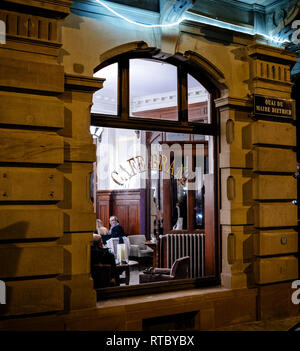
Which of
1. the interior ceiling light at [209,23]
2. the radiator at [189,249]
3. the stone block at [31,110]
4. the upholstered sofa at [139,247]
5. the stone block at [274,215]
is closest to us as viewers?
the stone block at [31,110]

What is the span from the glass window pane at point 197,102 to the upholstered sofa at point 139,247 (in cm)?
416

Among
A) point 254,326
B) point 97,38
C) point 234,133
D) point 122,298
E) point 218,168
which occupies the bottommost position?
point 254,326

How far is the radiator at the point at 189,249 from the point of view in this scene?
7906mm

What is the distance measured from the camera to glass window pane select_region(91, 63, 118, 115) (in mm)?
6632

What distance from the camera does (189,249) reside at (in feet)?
28.5

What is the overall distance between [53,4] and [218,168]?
3624mm

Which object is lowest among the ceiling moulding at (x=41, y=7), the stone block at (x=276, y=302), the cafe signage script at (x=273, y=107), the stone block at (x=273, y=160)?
the stone block at (x=276, y=302)

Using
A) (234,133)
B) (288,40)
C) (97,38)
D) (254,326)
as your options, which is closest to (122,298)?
(254,326)

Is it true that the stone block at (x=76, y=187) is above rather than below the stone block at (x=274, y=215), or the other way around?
above

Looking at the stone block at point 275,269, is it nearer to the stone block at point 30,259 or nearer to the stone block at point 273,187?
the stone block at point 273,187

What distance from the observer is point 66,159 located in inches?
234

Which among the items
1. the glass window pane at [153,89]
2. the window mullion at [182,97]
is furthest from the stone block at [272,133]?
the glass window pane at [153,89]

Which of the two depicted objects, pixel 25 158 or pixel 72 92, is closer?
pixel 25 158
